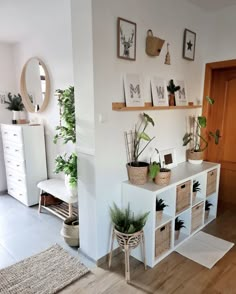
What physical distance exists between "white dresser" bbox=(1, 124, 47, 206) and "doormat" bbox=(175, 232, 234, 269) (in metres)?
2.16

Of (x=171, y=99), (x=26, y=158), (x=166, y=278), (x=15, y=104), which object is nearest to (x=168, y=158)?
(x=171, y=99)

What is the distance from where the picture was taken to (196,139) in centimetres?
316

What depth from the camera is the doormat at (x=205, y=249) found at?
7.14ft

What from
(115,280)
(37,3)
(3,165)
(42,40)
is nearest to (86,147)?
(115,280)

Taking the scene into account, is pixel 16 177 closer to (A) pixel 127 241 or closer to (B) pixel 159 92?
(A) pixel 127 241

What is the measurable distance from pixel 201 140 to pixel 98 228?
6.25ft

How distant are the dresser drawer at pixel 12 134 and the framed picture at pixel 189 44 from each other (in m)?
2.33

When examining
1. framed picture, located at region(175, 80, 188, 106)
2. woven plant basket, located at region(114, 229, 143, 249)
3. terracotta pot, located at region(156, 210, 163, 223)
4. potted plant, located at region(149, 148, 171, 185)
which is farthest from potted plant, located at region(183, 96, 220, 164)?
woven plant basket, located at region(114, 229, 143, 249)

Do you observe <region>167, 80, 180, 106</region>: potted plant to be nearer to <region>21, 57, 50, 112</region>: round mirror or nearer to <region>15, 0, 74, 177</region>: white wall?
<region>15, 0, 74, 177</region>: white wall

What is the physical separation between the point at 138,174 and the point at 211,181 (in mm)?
1151

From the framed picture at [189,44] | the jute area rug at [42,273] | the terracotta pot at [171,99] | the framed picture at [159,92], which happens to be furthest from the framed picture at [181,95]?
the jute area rug at [42,273]

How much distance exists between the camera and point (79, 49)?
192cm

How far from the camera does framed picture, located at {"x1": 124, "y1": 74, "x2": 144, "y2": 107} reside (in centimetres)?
210

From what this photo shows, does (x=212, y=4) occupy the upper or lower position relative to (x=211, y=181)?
upper
